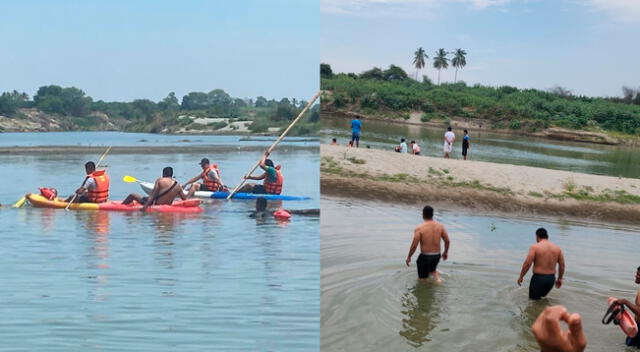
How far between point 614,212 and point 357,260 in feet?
26.4

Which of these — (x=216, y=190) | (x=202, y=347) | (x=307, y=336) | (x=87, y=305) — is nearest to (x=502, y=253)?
(x=307, y=336)

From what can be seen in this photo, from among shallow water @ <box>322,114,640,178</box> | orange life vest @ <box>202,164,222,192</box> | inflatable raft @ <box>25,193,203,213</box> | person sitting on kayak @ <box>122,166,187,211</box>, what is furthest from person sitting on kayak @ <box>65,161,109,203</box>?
shallow water @ <box>322,114,640,178</box>

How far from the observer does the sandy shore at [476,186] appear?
50.8 feet

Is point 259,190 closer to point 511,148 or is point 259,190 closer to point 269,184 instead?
point 269,184

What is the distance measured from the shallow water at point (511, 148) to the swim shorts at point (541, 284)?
1400 centimetres

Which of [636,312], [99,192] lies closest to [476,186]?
[636,312]

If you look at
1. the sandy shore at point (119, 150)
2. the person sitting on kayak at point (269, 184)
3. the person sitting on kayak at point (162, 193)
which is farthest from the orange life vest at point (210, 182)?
the sandy shore at point (119, 150)

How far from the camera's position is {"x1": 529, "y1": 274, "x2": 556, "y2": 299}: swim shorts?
838 centimetres

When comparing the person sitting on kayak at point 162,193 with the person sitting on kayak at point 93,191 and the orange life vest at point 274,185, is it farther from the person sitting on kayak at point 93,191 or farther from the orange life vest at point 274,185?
the orange life vest at point 274,185

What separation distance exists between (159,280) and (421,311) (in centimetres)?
623

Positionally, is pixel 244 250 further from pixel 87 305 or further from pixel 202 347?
pixel 202 347

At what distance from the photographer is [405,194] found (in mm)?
15492

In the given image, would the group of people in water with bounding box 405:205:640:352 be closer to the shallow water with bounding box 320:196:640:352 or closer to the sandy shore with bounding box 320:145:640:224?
the shallow water with bounding box 320:196:640:352

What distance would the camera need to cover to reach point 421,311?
800cm
